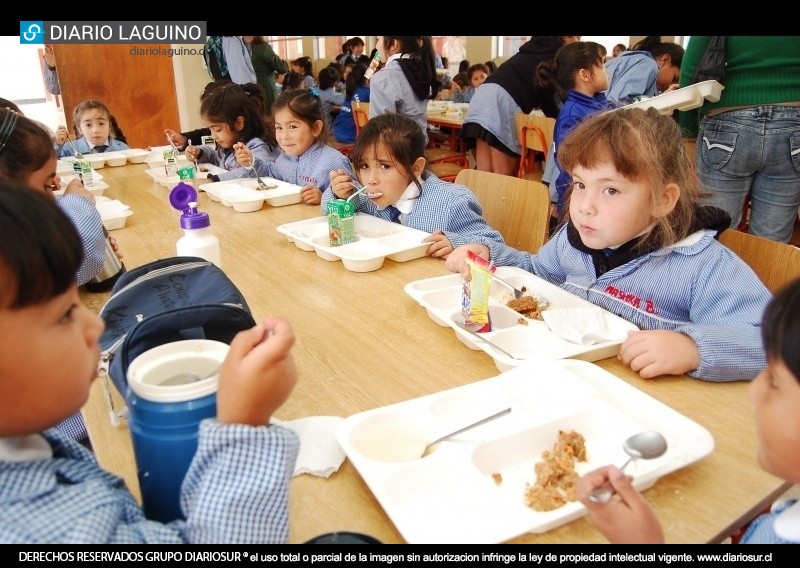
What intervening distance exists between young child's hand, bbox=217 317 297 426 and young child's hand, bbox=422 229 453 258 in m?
1.04

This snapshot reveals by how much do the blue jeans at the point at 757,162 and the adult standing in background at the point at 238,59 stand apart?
402 cm

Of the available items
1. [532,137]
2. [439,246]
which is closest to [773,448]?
[439,246]

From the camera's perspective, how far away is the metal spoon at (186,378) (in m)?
0.70

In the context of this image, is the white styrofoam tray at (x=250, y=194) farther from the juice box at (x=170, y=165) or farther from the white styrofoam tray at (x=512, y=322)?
the white styrofoam tray at (x=512, y=322)

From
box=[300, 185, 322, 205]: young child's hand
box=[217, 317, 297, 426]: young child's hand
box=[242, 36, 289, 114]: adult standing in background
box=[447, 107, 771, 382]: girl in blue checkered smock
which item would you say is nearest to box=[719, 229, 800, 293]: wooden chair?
box=[447, 107, 771, 382]: girl in blue checkered smock

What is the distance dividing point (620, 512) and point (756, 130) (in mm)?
1921

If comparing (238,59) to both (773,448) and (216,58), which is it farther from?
(773,448)

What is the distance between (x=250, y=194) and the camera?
2.39 m

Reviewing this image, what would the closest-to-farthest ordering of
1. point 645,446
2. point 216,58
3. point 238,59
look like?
point 645,446
point 238,59
point 216,58

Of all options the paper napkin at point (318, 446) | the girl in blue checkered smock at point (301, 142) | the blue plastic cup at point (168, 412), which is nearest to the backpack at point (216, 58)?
the girl in blue checkered smock at point (301, 142)

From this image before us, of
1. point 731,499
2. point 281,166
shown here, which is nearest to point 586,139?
point 731,499
